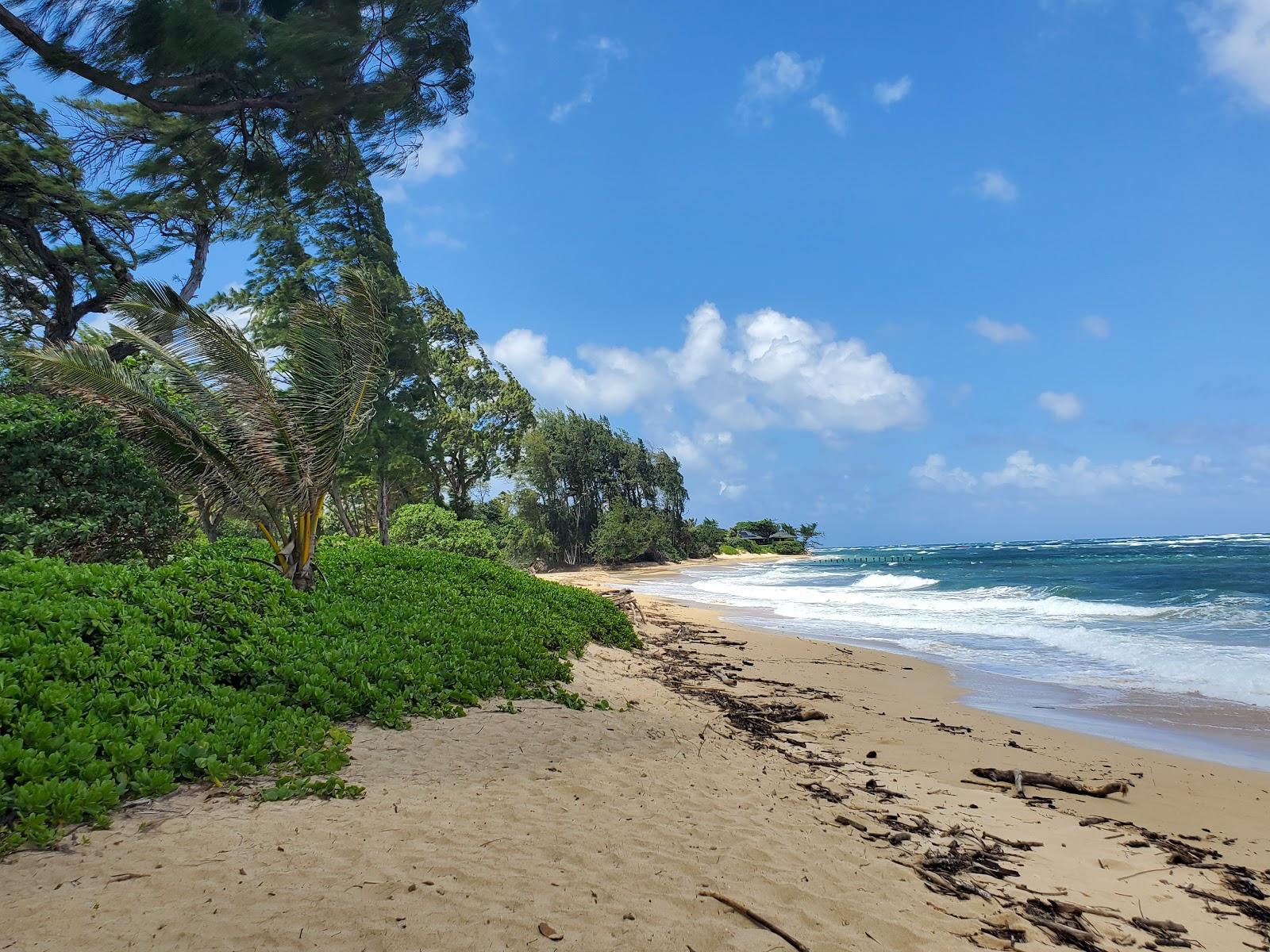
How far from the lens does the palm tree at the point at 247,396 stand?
7.55m

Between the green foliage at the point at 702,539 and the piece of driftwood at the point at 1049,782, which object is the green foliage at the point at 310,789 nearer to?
the piece of driftwood at the point at 1049,782

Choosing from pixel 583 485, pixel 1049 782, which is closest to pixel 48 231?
pixel 1049 782

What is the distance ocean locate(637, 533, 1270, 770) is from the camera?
8.05 meters

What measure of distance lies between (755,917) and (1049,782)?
13.4ft

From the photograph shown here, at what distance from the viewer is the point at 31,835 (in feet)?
9.88

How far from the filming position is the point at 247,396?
7.96m

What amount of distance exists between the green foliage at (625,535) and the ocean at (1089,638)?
59.8 feet

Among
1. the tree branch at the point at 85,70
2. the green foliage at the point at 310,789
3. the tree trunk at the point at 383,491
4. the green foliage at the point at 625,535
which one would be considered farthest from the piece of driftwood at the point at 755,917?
the green foliage at the point at 625,535

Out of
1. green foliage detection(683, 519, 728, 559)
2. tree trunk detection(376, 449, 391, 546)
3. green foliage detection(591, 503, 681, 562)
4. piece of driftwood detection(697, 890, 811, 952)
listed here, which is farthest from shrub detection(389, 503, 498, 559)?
green foliage detection(683, 519, 728, 559)

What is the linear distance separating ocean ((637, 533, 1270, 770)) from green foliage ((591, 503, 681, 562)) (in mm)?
18232

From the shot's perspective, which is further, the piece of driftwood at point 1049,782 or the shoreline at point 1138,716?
the shoreline at point 1138,716

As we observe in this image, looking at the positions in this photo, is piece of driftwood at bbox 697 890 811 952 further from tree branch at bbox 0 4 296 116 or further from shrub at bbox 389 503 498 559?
shrub at bbox 389 503 498 559

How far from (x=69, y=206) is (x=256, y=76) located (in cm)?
623

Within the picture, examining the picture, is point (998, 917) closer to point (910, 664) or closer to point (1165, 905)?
point (1165, 905)
